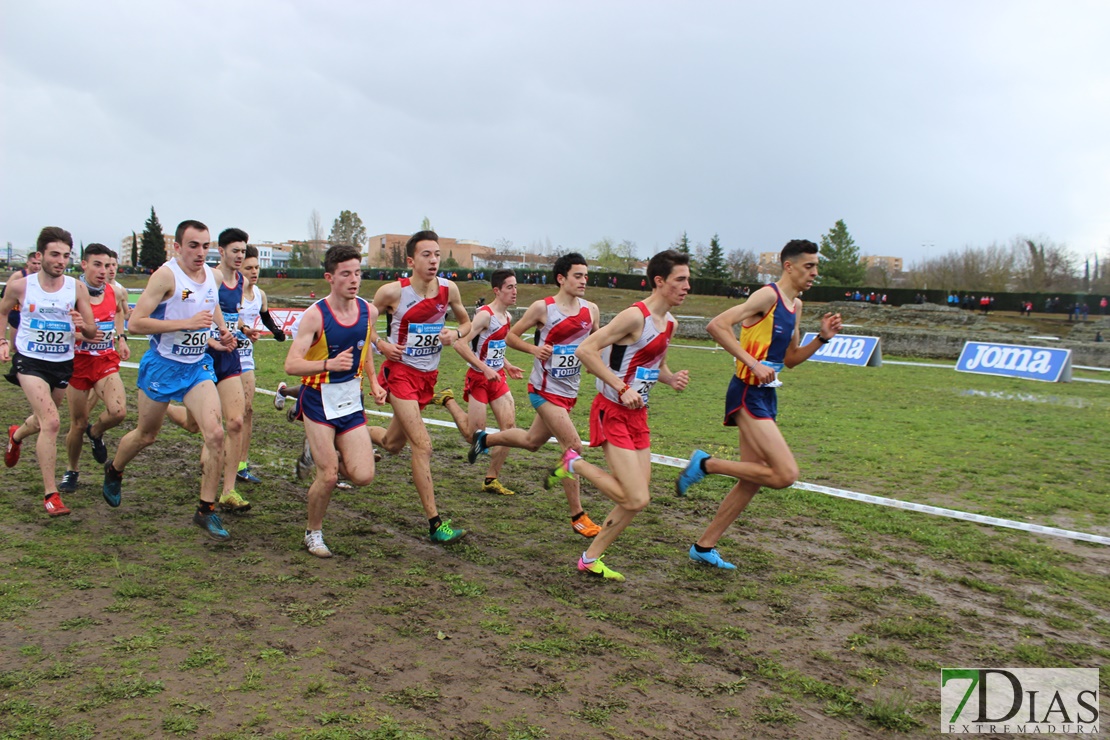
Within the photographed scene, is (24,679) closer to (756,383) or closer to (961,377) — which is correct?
(756,383)

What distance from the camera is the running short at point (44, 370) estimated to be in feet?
21.6

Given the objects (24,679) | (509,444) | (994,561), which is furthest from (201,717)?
(994,561)

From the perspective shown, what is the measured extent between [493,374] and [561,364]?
35.9 inches

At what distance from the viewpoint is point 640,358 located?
5.73 metres

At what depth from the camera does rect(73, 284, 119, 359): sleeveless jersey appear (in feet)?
24.3

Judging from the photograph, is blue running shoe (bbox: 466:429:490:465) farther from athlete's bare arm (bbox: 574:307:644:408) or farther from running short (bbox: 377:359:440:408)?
athlete's bare arm (bbox: 574:307:644:408)

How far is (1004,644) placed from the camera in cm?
459

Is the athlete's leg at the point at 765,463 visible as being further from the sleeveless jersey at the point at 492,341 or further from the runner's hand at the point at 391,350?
the sleeveless jersey at the point at 492,341

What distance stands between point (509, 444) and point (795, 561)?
2802 millimetres

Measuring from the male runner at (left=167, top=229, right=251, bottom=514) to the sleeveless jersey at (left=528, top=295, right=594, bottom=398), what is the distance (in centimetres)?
266

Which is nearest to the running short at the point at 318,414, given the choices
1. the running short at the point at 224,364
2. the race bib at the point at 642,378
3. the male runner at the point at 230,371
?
the male runner at the point at 230,371

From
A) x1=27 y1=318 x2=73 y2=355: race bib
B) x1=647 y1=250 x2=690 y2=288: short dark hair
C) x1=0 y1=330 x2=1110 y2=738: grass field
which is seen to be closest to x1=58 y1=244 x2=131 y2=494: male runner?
x1=27 y1=318 x2=73 y2=355: race bib

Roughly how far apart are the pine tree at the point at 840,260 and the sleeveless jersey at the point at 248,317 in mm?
76555

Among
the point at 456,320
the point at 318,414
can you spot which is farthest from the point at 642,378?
the point at 318,414
